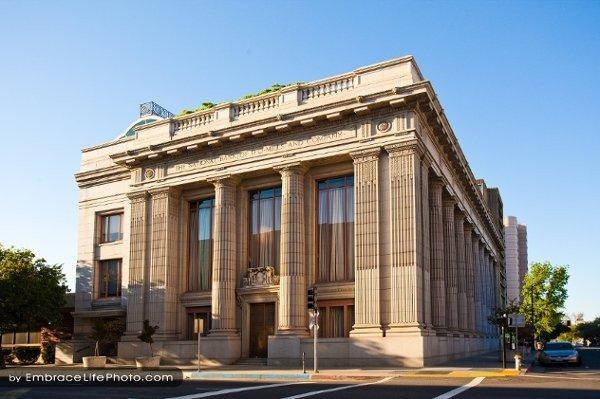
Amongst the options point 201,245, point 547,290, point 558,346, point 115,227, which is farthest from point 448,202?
point 547,290

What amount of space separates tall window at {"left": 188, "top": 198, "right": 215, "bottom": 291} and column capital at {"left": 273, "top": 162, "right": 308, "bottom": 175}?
6696 millimetres

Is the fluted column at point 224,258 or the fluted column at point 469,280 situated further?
the fluted column at point 469,280

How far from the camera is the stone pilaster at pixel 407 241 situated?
3045 cm

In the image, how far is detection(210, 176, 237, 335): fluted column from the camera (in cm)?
3641

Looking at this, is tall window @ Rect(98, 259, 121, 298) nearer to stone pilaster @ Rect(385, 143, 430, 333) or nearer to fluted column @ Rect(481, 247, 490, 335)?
stone pilaster @ Rect(385, 143, 430, 333)

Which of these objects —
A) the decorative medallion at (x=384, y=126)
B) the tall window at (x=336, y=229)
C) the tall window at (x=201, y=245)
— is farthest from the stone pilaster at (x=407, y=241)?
the tall window at (x=201, y=245)

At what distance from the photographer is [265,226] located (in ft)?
124

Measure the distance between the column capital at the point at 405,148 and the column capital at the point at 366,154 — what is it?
58cm

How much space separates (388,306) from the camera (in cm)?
3123

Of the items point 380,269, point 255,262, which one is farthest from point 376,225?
point 255,262

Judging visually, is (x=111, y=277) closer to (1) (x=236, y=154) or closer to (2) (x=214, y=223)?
(2) (x=214, y=223)

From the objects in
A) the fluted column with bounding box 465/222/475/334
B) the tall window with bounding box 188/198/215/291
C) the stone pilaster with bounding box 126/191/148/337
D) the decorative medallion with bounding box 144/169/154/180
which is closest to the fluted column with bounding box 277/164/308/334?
A: the tall window with bounding box 188/198/215/291

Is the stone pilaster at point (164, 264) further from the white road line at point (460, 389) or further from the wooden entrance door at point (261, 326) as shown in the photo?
the white road line at point (460, 389)

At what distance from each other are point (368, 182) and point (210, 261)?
1229cm
